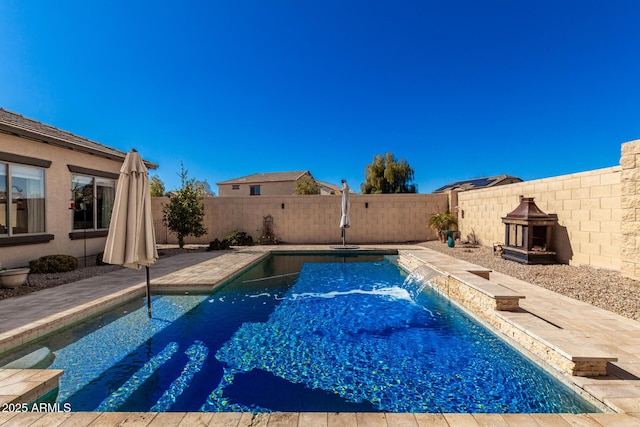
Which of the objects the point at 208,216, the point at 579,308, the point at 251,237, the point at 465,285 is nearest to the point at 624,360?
the point at 579,308

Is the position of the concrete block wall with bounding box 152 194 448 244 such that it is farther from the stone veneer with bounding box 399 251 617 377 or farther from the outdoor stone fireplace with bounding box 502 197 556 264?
the stone veneer with bounding box 399 251 617 377

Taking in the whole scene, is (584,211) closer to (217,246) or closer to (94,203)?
(217,246)

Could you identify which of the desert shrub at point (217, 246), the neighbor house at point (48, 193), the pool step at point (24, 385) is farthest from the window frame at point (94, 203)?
the pool step at point (24, 385)

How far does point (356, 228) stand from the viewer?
14.9m

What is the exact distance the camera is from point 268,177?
38812 mm

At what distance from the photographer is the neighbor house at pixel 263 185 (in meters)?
36.2

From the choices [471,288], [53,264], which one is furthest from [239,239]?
[471,288]

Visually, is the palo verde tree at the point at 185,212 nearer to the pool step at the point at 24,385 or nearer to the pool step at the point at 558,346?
the pool step at the point at 24,385

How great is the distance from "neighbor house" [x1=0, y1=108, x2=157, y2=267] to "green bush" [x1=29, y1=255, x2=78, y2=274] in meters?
0.30

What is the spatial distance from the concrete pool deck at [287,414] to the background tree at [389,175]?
995 inches

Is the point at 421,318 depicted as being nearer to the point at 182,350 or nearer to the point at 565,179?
the point at 182,350

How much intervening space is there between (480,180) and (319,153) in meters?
17.5

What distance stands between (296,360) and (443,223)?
11643 mm

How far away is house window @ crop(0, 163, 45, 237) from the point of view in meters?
7.16
